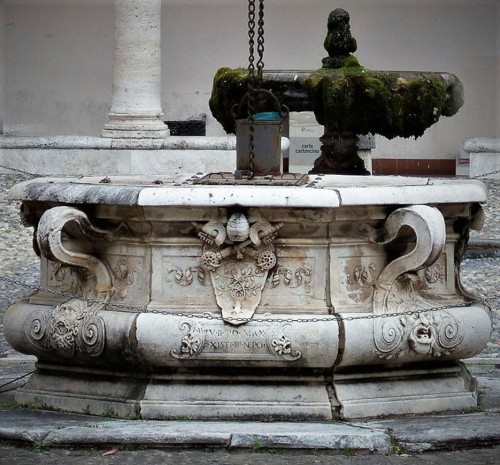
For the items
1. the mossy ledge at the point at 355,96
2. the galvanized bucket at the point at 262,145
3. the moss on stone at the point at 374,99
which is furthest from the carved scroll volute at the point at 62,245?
the moss on stone at the point at 374,99

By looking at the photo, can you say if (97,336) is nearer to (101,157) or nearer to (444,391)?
(444,391)

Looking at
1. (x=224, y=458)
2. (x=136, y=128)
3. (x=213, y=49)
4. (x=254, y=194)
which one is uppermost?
(x=213, y=49)

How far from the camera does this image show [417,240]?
6.00 m

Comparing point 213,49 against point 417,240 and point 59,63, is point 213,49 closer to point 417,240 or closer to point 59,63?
point 59,63

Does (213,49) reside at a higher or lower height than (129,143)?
higher

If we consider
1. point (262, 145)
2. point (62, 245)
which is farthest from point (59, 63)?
point (62, 245)

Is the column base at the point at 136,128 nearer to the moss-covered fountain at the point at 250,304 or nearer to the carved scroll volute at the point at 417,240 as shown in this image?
the moss-covered fountain at the point at 250,304

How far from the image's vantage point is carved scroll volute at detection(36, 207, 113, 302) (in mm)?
6012

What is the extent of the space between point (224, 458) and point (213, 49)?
14225mm

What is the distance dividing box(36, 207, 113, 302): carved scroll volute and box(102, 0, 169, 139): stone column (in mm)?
11061

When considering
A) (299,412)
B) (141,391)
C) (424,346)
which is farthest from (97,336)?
(424,346)

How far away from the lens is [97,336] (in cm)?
605

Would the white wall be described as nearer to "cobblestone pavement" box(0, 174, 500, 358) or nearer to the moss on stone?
"cobblestone pavement" box(0, 174, 500, 358)

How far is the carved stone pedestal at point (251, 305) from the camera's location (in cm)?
593
